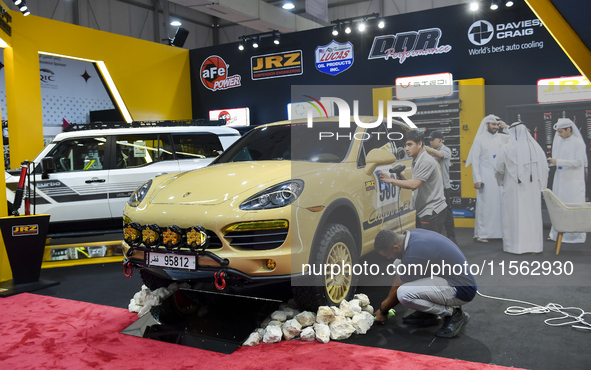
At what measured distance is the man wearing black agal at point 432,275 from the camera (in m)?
2.90

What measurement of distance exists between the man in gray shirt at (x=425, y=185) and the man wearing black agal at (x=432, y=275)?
172 mm

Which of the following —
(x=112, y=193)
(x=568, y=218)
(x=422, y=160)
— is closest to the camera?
(x=422, y=160)

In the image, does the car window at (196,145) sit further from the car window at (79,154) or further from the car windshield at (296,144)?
the car windshield at (296,144)

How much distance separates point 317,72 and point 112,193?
5776mm

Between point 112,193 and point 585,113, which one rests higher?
point 585,113

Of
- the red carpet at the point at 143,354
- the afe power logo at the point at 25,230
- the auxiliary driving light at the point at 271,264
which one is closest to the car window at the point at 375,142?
the auxiliary driving light at the point at 271,264

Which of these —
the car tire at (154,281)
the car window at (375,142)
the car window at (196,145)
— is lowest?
the car tire at (154,281)

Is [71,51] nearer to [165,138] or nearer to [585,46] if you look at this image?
[165,138]

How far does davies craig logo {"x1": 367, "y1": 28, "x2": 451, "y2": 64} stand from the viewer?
8.50 meters

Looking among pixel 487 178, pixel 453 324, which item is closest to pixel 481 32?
pixel 487 178

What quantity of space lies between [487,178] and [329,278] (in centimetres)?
217

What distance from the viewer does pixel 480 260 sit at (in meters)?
3.10

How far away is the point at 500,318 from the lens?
10.4 ft

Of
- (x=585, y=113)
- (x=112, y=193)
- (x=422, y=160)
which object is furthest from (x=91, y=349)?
(x=585, y=113)
